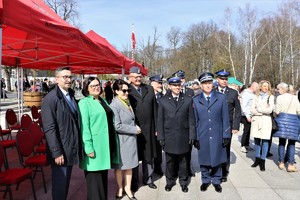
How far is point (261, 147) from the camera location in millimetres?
5668

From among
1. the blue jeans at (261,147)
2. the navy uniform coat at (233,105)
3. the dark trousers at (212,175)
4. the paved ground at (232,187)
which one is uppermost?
the navy uniform coat at (233,105)

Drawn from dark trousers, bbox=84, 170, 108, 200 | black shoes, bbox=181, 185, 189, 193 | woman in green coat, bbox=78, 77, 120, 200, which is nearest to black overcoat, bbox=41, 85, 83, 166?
woman in green coat, bbox=78, 77, 120, 200

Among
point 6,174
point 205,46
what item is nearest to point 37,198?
point 6,174

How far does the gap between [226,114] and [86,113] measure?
237 cm

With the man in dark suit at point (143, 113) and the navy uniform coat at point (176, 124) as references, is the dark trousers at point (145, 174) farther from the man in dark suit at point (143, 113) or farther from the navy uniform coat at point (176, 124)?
the navy uniform coat at point (176, 124)

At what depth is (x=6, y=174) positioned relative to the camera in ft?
12.1

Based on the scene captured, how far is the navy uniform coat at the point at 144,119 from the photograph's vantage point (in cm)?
433

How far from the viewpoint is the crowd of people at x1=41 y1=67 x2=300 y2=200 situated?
10.7ft

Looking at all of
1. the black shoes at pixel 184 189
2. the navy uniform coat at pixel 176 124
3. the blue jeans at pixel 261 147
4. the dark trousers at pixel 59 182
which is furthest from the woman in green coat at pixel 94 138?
the blue jeans at pixel 261 147

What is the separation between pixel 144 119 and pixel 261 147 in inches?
114

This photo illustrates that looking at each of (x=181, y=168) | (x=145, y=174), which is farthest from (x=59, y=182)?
(x=181, y=168)

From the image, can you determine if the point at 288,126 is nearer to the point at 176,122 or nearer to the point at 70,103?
the point at 176,122

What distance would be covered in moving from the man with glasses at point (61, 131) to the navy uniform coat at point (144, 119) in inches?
45.6

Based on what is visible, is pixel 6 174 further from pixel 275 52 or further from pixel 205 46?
pixel 205 46
